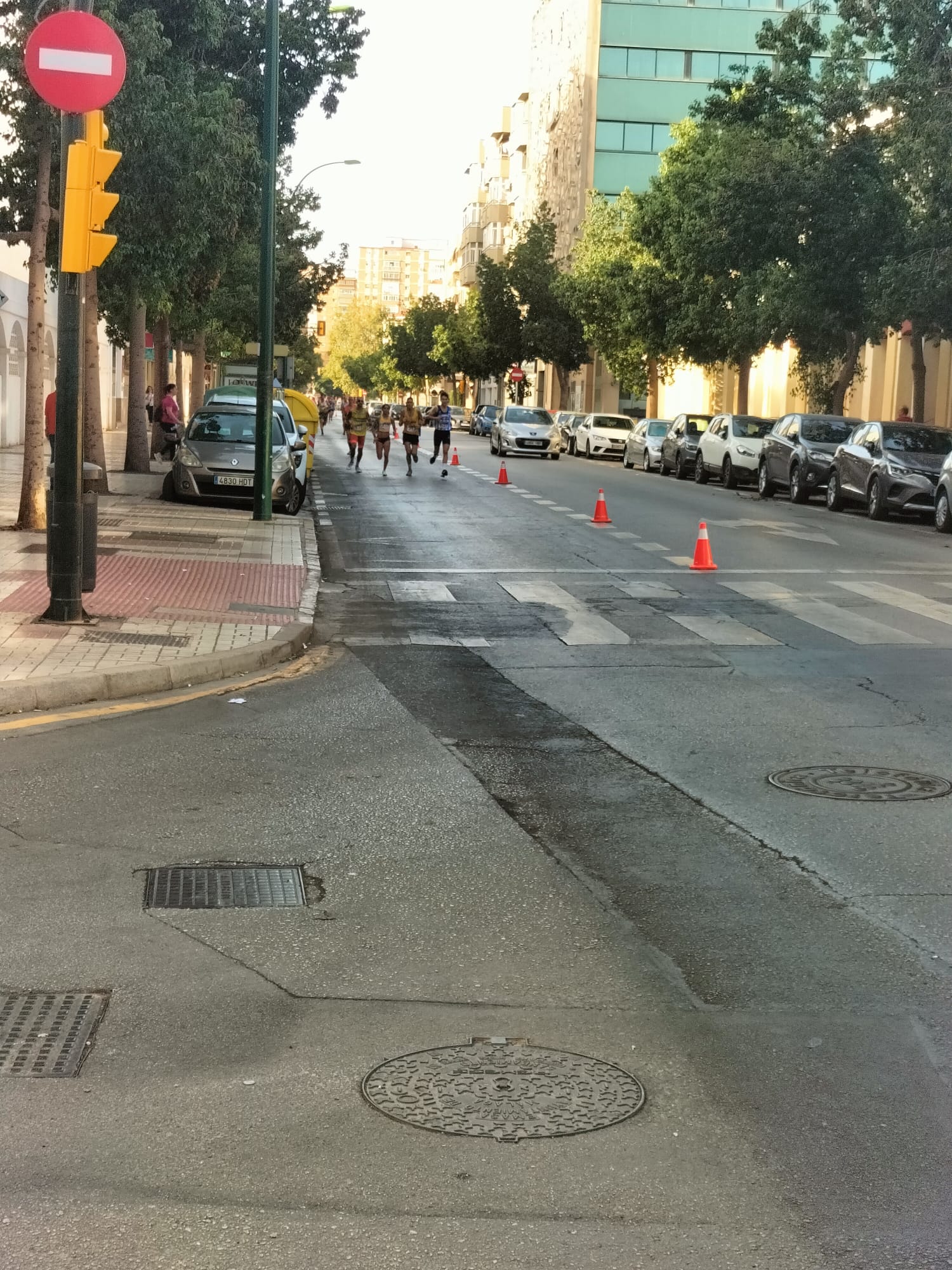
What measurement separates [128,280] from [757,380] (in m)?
40.7

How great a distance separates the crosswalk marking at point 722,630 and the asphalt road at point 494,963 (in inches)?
52.0

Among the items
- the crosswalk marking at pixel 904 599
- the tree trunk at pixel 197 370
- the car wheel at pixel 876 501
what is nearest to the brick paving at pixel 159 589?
the crosswalk marking at pixel 904 599

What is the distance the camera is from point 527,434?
53812 millimetres

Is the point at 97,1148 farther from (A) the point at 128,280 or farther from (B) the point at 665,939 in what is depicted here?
(A) the point at 128,280

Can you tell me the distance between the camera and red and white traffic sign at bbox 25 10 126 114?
11211 mm

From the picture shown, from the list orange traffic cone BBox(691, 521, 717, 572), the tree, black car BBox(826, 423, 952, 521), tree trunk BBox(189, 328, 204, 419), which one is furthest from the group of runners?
the tree

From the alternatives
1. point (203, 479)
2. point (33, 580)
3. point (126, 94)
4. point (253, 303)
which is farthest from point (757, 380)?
point (33, 580)

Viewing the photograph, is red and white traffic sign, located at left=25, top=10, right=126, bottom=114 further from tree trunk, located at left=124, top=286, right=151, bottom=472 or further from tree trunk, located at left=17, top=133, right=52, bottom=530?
tree trunk, located at left=124, top=286, right=151, bottom=472

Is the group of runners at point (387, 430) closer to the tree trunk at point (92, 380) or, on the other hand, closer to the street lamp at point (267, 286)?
the tree trunk at point (92, 380)

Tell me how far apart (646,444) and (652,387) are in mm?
22016

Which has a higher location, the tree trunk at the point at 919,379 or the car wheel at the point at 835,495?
the tree trunk at the point at 919,379

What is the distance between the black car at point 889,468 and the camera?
27.6 m

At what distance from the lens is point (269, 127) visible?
22438mm

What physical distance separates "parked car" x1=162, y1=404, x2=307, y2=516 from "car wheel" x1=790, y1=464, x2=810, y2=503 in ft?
32.2
